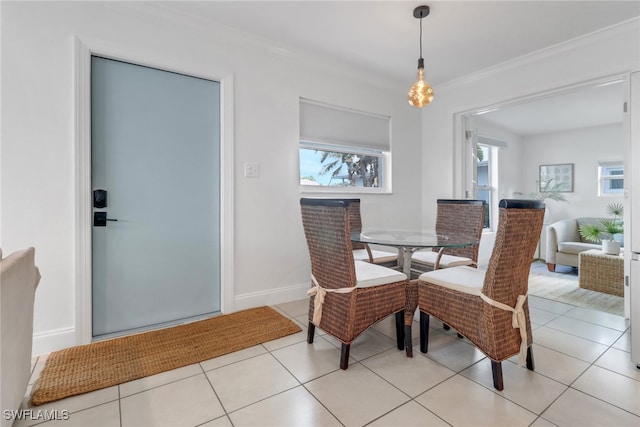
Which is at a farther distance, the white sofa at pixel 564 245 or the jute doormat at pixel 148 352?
the white sofa at pixel 564 245

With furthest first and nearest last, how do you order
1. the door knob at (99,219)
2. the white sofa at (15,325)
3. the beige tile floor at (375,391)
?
the door knob at (99,219) < the beige tile floor at (375,391) < the white sofa at (15,325)

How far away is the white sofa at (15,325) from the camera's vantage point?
1.05m

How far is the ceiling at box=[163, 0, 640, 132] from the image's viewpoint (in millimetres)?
2217

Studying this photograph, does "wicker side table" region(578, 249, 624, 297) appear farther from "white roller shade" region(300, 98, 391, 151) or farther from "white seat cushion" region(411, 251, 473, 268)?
"white roller shade" region(300, 98, 391, 151)

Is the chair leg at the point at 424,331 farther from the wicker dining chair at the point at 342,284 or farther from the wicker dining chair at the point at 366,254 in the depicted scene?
the wicker dining chair at the point at 366,254

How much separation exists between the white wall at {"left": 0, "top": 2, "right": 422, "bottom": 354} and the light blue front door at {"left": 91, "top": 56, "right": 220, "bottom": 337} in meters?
0.15

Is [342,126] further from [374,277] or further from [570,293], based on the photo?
[570,293]

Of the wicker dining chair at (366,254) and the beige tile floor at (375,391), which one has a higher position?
the wicker dining chair at (366,254)

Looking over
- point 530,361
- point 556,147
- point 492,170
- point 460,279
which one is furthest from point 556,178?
point 460,279

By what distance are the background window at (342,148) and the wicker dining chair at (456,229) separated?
988mm

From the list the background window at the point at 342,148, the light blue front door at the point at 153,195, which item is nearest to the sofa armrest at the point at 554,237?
the background window at the point at 342,148

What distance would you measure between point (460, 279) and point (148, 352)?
1.98 m

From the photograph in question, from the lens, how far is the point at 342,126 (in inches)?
131

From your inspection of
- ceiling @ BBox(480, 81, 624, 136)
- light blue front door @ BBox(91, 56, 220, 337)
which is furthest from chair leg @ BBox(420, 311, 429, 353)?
ceiling @ BBox(480, 81, 624, 136)
